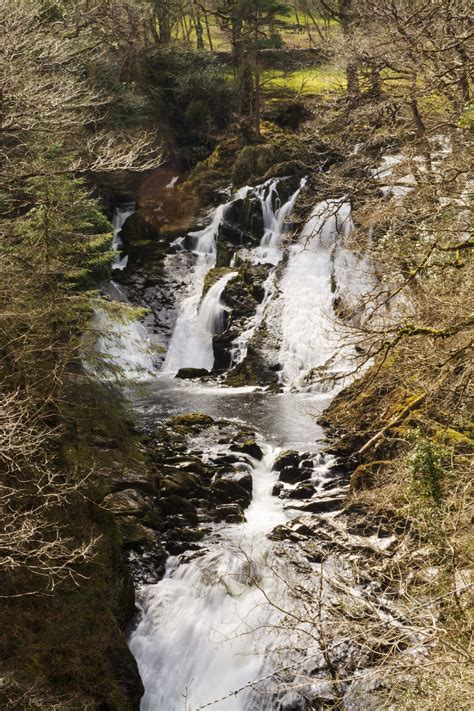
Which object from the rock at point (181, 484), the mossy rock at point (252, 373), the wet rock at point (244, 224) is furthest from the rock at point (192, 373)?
the rock at point (181, 484)

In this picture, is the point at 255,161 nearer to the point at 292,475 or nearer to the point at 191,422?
the point at 191,422

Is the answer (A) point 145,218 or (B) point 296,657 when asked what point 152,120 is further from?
(B) point 296,657

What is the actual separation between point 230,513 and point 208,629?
2.72m

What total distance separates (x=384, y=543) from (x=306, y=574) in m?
Answer: 1.31

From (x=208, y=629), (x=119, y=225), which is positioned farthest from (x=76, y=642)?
(x=119, y=225)

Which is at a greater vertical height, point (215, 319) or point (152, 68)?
point (152, 68)

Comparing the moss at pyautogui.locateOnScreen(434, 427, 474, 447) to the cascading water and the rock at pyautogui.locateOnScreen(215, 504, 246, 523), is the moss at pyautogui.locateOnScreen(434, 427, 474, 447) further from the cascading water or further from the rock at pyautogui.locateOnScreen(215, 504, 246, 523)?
the cascading water

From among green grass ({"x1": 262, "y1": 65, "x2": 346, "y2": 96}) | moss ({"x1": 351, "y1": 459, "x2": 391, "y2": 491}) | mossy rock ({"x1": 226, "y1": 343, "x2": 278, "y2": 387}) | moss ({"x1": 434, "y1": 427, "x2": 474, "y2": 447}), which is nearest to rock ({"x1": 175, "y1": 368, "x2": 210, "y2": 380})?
mossy rock ({"x1": 226, "y1": 343, "x2": 278, "y2": 387})

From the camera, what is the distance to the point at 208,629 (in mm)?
9227

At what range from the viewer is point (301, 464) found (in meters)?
13.2

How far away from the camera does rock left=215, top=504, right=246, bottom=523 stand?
11.6 meters

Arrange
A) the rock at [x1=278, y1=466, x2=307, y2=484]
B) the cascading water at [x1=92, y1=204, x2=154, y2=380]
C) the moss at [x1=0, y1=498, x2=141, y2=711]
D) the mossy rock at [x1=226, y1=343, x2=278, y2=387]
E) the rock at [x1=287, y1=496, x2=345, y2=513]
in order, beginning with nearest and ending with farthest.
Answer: the moss at [x1=0, y1=498, x2=141, y2=711]
the rock at [x1=287, y1=496, x2=345, y2=513]
the rock at [x1=278, y1=466, x2=307, y2=484]
the mossy rock at [x1=226, y1=343, x2=278, y2=387]
the cascading water at [x1=92, y1=204, x2=154, y2=380]

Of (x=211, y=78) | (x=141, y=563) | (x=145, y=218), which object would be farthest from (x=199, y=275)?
(x=141, y=563)

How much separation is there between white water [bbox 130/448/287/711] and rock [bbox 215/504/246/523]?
0.60 metres
